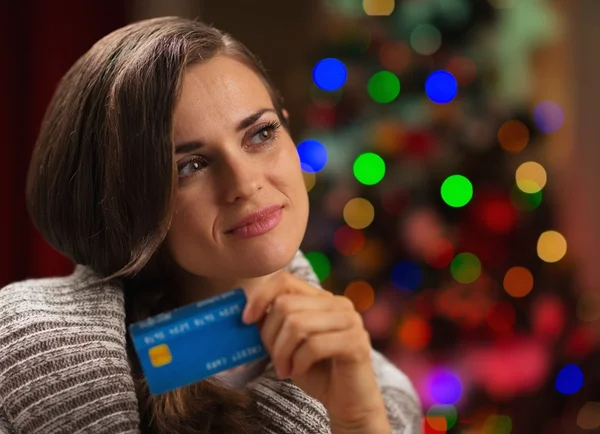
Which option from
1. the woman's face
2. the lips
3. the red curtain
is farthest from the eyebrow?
the red curtain

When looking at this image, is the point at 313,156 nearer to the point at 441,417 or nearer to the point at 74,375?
the point at 441,417

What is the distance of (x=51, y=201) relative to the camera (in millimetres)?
1011

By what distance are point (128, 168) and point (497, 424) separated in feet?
6.20

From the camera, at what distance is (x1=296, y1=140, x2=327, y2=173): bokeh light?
2.68 metres

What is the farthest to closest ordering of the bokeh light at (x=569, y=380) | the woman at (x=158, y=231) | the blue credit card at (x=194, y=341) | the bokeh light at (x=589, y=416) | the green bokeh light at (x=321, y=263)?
the green bokeh light at (x=321, y=263) → the bokeh light at (x=569, y=380) → the bokeh light at (x=589, y=416) → the woman at (x=158, y=231) → the blue credit card at (x=194, y=341)

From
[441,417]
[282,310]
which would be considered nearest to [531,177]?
[441,417]

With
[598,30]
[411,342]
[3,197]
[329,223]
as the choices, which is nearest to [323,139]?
[329,223]

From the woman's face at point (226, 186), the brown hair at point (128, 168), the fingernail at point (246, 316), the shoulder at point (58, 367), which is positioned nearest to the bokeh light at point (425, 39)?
the brown hair at point (128, 168)

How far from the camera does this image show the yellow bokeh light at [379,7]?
271cm

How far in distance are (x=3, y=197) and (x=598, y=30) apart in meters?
2.64

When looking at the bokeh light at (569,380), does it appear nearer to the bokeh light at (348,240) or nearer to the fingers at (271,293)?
the bokeh light at (348,240)

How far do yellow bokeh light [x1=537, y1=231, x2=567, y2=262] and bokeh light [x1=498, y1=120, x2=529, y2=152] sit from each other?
34cm

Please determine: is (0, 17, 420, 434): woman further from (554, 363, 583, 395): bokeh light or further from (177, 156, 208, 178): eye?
(554, 363, 583, 395): bokeh light

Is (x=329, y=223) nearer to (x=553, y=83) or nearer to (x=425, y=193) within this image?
(x=425, y=193)
